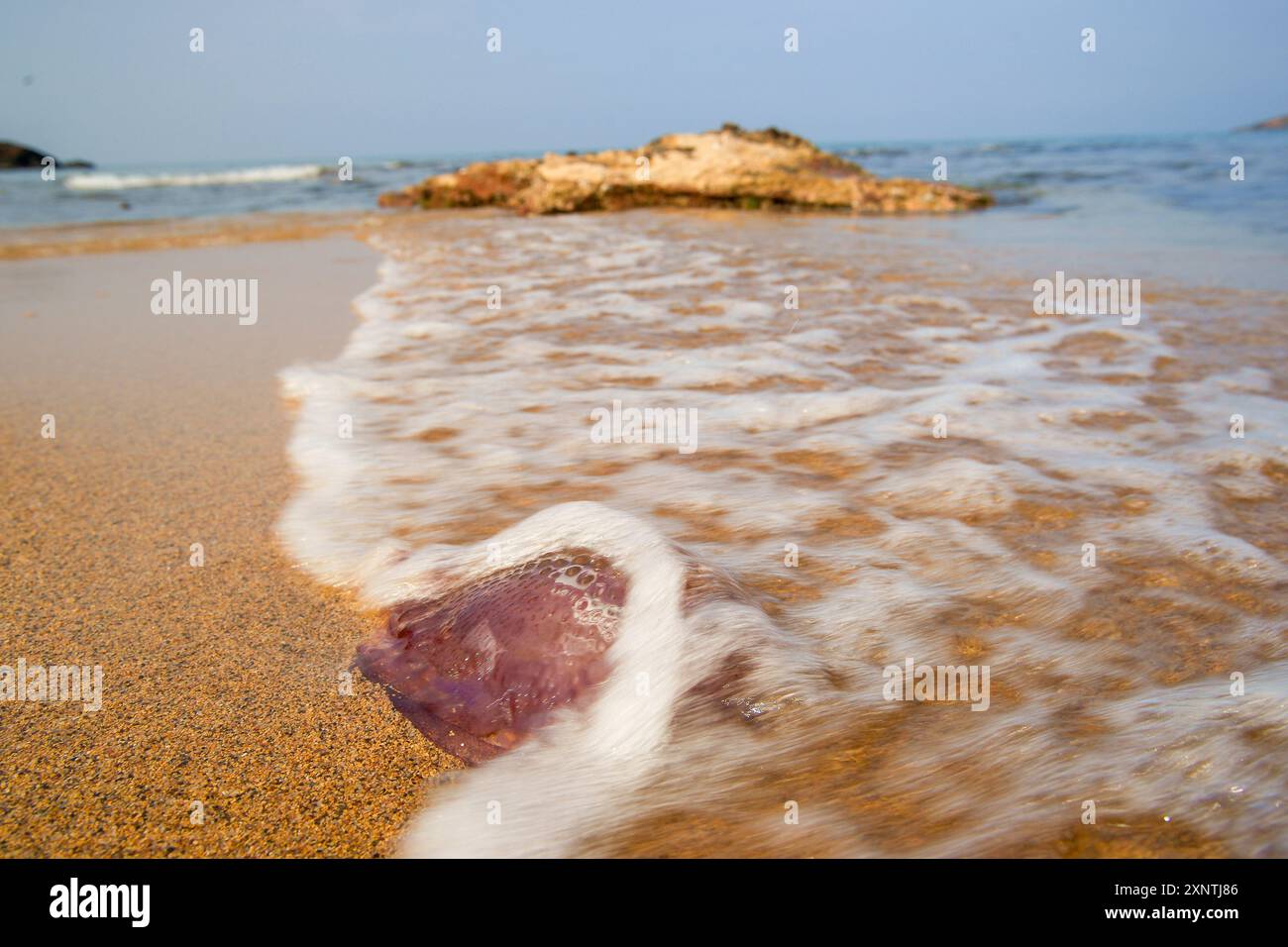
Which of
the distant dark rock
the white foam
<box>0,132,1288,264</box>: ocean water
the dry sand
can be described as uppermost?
the distant dark rock

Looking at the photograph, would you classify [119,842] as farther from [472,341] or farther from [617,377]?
[472,341]

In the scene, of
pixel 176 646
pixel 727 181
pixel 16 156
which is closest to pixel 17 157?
pixel 16 156

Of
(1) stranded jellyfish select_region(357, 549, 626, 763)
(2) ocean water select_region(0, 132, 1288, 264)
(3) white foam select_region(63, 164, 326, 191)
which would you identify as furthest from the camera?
(3) white foam select_region(63, 164, 326, 191)

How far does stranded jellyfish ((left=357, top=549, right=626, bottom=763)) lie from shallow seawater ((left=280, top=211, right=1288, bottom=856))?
0.18 feet

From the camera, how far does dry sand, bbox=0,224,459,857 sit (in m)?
1.32

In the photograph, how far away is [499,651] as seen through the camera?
5.54 ft

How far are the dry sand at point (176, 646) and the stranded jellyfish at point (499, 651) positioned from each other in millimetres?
68

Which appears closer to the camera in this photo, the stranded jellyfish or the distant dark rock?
the stranded jellyfish

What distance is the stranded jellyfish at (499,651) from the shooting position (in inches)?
62.0

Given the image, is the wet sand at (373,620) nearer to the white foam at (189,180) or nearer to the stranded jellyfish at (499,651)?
the stranded jellyfish at (499,651)

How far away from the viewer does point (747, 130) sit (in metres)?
15.5

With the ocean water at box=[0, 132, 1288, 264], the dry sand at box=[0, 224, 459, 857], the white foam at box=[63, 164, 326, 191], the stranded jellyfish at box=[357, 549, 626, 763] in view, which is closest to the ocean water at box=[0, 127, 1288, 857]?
the stranded jellyfish at box=[357, 549, 626, 763]

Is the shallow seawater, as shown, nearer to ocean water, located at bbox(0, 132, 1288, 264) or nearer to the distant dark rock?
ocean water, located at bbox(0, 132, 1288, 264)

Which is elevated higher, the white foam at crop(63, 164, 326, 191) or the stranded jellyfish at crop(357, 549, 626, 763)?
the white foam at crop(63, 164, 326, 191)
